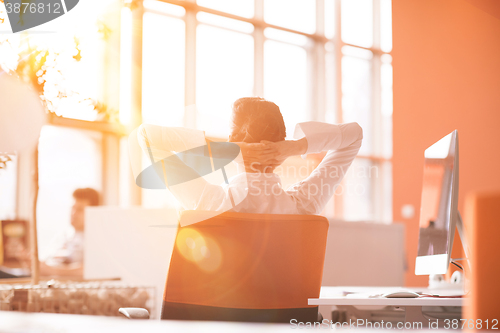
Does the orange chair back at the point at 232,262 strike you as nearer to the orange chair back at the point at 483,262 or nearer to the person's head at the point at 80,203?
the orange chair back at the point at 483,262

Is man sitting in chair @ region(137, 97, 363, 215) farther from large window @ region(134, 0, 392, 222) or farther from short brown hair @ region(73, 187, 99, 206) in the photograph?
large window @ region(134, 0, 392, 222)

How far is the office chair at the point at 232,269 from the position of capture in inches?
44.0

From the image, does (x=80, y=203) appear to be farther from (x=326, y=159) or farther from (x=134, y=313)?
(x=326, y=159)

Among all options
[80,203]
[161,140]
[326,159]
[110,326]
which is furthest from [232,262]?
[80,203]

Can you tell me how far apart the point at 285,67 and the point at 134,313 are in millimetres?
6039

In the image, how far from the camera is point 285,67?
23.2ft

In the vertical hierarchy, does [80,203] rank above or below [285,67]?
below

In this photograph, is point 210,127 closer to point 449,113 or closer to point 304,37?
point 304,37

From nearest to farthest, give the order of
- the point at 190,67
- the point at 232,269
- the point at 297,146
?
1. the point at 232,269
2. the point at 297,146
3. the point at 190,67

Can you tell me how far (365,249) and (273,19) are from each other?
5178 mm

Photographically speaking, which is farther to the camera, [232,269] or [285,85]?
[285,85]

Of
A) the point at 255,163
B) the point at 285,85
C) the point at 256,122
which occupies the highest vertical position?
the point at 285,85

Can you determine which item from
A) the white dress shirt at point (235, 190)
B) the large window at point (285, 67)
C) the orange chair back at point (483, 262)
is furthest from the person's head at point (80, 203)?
the orange chair back at point (483, 262)

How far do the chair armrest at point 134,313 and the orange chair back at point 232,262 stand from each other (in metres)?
0.31
